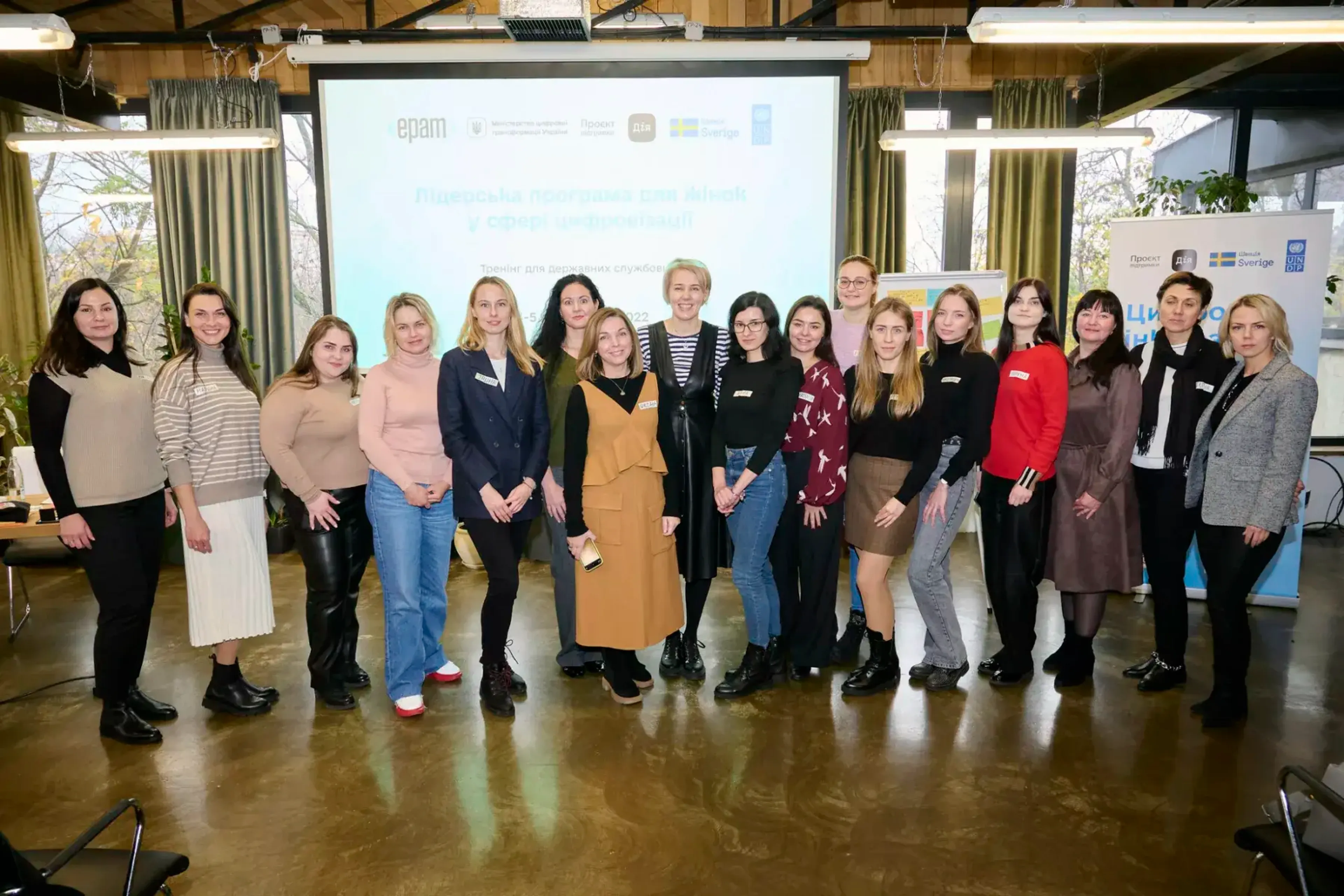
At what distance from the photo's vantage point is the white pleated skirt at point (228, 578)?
3.12 meters

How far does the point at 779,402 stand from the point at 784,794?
135 centimetres

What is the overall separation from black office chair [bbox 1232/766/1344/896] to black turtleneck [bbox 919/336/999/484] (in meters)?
1.50

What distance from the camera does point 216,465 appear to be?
10.1 feet

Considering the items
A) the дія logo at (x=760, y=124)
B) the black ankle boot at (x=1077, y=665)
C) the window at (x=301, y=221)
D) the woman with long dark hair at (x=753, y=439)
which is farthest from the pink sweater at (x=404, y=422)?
the window at (x=301, y=221)

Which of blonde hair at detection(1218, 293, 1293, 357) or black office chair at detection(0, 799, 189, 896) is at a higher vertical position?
blonde hair at detection(1218, 293, 1293, 357)

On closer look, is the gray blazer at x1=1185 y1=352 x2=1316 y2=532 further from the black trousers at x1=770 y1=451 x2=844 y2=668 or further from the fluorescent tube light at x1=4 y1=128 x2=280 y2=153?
the fluorescent tube light at x1=4 y1=128 x2=280 y2=153

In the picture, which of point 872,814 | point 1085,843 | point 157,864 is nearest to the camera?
point 157,864

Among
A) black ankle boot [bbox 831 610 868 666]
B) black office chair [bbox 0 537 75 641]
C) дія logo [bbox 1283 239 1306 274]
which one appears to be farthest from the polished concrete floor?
дія logo [bbox 1283 239 1306 274]

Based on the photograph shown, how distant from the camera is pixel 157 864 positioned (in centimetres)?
184

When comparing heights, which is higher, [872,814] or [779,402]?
[779,402]

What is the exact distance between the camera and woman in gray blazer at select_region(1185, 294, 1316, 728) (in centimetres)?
301

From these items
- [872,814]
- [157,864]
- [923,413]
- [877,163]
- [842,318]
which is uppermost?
[877,163]

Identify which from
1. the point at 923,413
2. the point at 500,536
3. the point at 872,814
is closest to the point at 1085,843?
the point at 872,814

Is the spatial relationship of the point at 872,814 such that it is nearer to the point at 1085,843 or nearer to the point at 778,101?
the point at 1085,843
